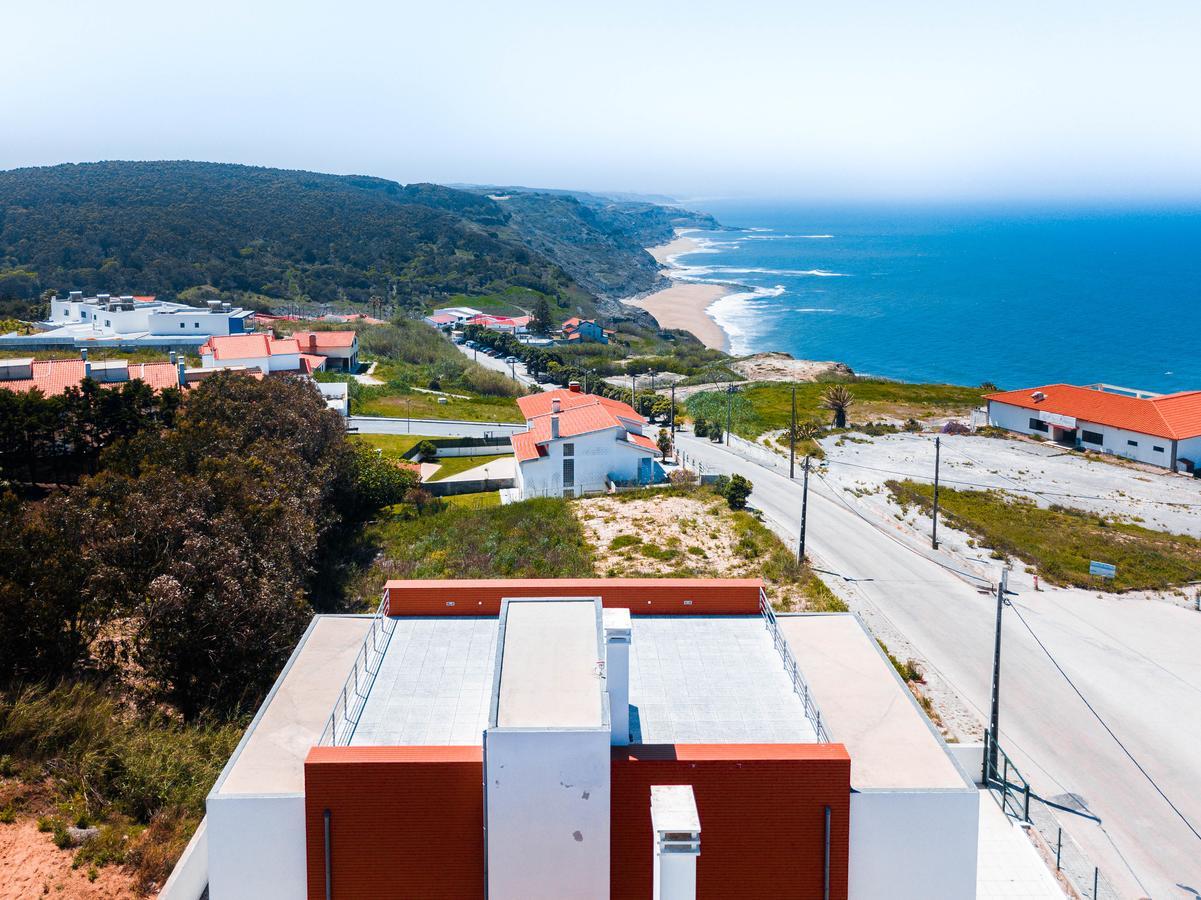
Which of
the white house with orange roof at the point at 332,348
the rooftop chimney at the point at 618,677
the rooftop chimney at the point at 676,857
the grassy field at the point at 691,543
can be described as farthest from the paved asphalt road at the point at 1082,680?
the white house with orange roof at the point at 332,348

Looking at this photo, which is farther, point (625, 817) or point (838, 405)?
point (838, 405)

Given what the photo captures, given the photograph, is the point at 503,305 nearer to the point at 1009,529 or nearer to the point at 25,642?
the point at 1009,529

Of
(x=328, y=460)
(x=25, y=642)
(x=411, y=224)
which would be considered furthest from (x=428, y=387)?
(x=411, y=224)

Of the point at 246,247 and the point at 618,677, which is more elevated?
the point at 246,247

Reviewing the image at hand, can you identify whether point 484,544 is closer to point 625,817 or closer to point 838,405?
point 625,817

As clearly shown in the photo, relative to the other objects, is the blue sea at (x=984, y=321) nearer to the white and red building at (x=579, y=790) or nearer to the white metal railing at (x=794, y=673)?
the white metal railing at (x=794, y=673)

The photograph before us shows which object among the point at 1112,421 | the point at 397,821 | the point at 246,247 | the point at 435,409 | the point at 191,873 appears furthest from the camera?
the point at 246,247

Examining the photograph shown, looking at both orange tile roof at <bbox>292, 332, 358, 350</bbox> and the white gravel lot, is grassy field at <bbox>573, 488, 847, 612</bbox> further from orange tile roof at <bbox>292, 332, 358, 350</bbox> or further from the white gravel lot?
orange tile roof at <bbox>292, 332, 358, 350</bbox>

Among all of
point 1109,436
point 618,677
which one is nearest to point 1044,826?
point 618,677
